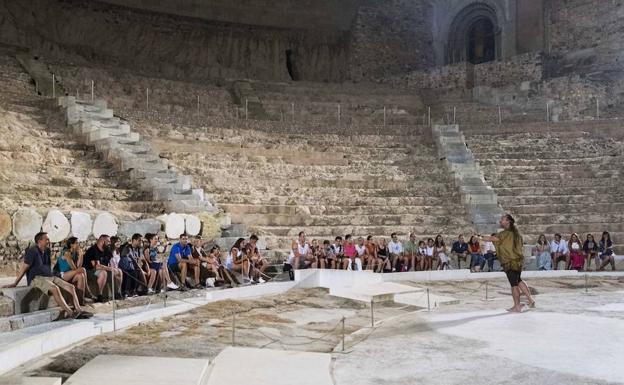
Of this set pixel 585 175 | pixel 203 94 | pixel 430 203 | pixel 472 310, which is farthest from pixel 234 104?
pixel 472 310

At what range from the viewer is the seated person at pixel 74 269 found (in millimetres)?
6395

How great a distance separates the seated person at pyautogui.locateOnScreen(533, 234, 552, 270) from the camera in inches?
424

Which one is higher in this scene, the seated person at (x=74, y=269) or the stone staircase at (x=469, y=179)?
the stone staircase at (x=469, y=179)

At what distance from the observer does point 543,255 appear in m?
10.8

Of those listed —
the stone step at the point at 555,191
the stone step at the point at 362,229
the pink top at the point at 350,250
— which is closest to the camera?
the pink top at the point at 350,250

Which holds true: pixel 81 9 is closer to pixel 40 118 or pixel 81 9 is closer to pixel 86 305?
pixel 40 118

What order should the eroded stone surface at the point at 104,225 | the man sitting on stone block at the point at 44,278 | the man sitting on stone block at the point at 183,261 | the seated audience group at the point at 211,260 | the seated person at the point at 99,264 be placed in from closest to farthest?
the man sitting on stone block at the point at 44,278 → the seated audience group at the point at 211,260 → the seated person at the point at 99,264 → the man sitting on stone block at the point at 183,261 → the eroded stone surface at the point at 104,225

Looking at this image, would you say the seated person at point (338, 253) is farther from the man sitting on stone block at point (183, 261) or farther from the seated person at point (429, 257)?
Result: the man sitting on stone block at point (183, 261)

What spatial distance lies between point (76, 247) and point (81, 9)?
714 inches

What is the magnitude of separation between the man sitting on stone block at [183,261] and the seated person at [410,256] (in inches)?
144

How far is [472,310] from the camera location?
277 inches

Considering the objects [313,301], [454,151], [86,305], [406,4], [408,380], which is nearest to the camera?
[408,380]

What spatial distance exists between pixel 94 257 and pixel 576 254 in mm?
7722

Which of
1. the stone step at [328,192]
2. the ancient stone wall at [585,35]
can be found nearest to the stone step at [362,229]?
the stone step at [328,192]
